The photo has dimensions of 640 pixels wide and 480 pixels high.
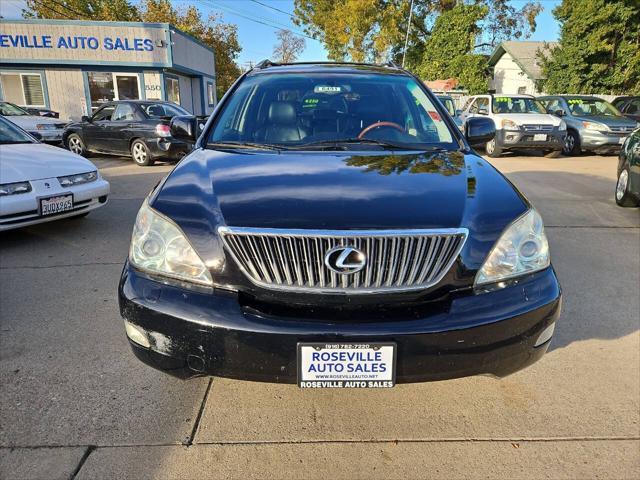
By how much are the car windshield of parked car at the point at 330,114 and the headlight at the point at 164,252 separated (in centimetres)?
98

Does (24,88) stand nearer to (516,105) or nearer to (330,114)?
(516,105)

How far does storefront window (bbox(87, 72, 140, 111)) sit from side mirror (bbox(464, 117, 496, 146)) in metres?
19.5

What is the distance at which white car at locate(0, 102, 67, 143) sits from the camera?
12673 mm

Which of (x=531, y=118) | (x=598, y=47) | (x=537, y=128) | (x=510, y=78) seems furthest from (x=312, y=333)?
(x=510, y=78)

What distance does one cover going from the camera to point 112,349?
2.88 m

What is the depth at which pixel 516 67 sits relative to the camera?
34.0 m

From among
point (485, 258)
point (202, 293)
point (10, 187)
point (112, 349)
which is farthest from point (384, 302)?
point (10, 187)

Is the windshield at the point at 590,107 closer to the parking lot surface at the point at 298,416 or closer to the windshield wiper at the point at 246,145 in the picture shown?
the parking lot surface at the point at 298,416

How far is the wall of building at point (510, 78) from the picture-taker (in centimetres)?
3289

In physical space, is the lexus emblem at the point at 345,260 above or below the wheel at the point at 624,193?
above

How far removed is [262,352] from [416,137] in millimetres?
1852

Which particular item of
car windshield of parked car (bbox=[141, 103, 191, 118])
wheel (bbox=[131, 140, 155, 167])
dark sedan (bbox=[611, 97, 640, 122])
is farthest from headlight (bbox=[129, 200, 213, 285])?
dark sedan (bbox=[611, 97, 640, 122])

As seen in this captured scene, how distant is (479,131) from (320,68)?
1265mm

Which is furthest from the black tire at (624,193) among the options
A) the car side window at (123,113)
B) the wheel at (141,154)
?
the car side window at (123,113)
